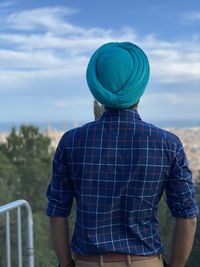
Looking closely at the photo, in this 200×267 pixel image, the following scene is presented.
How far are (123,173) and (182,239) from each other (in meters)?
0.33

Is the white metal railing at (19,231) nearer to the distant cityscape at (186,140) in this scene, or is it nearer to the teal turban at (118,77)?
the distant cityscape at (186,140)

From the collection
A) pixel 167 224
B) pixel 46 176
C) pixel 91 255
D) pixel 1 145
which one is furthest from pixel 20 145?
pixel 91 255

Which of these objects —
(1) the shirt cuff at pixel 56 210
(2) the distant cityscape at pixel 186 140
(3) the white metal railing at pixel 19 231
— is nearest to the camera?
(1) the shirt cuff at pixel 56 210

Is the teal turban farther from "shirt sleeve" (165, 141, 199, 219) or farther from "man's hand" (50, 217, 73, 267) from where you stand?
"man's hand" (50, 217, 73, 267)

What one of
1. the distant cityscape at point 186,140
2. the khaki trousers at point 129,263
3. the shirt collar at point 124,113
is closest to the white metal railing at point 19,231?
the distant cityscape at point 186,140

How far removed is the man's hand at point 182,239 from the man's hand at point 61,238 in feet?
1.28

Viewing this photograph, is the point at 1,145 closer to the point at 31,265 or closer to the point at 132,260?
the point at 31,265

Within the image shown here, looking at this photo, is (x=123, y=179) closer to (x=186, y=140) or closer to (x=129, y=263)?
(x=129, y=263)

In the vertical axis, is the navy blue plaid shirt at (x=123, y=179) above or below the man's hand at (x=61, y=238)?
above

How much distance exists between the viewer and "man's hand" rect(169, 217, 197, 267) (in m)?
1.78

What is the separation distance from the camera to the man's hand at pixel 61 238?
1873mm

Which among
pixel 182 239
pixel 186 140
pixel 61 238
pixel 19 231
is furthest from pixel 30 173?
pixel 182 239

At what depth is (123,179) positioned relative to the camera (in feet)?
5.64

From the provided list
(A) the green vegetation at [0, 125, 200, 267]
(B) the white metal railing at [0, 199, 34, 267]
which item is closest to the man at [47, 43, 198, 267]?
(B) the white metal railing at [0, 199, 34, 267]
